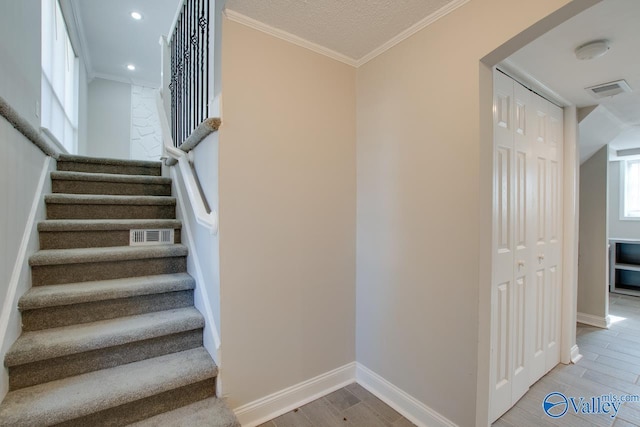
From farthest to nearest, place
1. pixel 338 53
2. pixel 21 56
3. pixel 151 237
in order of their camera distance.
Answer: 1. pixel 151 237
2. pixel 338 53
3. pixel 21 56

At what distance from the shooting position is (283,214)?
176 cm

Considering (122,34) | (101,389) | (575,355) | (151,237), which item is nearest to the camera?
(101,389)

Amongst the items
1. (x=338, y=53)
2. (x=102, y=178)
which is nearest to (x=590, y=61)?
(x=338, y=53)

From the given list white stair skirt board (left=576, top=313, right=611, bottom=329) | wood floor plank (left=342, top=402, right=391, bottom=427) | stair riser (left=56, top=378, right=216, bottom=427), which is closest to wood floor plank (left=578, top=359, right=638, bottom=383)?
white stair skirt board (left=576, top=313, right=611, bottom=329)

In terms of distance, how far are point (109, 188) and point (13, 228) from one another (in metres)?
1.05

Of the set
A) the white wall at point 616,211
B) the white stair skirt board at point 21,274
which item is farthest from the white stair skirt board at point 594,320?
the white stair skirt board at point 21,274

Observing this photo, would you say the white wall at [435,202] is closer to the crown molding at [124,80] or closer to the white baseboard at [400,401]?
the white baseboard at [400,401]

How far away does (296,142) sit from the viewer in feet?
5.91

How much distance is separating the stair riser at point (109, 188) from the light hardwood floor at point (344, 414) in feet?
6.97

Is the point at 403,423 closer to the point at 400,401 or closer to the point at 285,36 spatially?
the point at 400,401

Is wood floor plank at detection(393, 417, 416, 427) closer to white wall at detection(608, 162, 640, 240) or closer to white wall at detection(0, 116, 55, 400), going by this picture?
white wall at detection(0, 116, 55, 400)

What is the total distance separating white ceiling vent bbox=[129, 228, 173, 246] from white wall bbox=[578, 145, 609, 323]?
4.19 meters

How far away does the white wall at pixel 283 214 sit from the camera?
157 centimetres

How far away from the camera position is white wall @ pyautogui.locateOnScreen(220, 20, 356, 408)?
1573 mm
